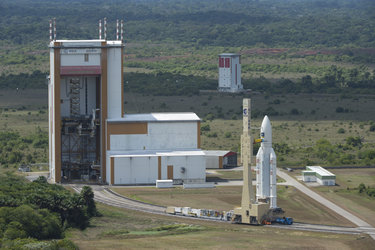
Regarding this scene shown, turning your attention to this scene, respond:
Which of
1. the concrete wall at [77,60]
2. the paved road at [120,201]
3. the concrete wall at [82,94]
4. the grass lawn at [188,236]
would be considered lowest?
the grass lawn at [188,236]

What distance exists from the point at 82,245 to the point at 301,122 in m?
82.1

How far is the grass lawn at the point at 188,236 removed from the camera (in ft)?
206

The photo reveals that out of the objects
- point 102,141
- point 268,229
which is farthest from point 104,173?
point 268,229

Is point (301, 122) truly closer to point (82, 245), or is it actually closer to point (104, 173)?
point (104, 173)

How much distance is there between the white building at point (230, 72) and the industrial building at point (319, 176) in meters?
79.0

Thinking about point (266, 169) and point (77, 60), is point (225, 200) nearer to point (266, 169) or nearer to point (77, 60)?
point (266, 169)

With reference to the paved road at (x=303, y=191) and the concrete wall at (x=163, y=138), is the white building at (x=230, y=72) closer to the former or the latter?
the paved road at (x=303, y=191)

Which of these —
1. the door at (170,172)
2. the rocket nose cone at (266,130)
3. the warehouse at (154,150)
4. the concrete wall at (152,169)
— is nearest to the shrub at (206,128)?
the warehouse at (154,150)

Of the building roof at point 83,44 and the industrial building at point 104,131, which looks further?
the building roof at point 83,44

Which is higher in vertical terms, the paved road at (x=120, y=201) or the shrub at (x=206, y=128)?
the shrub at (x=206, y=128)

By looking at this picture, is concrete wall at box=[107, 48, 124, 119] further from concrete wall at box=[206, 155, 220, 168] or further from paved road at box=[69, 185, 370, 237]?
concrete wall at box=[206, 155, 220, 168]

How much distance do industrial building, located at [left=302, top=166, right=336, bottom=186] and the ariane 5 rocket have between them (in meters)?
13.0

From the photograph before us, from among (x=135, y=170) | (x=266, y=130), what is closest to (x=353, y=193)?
(x=266, y=130)

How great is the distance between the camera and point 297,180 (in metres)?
91.9
